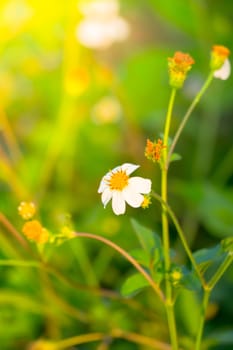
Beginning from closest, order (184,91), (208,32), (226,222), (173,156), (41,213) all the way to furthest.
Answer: (173,156) < (226,222) < (41,213) < (208,32) < (184,91)

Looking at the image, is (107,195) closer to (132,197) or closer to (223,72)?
(132,197)

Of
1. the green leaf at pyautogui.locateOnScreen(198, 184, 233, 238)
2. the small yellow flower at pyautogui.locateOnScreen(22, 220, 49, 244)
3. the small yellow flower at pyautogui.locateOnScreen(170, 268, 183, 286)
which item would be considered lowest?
the small yellow flower at pyautogui.locateOnScreen(170, 268, 183, 286)

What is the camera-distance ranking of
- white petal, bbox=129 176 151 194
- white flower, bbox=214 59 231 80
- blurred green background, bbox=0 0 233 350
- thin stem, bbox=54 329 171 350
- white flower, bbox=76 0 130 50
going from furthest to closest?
white flower, bbox=76 0 130 50 → blurred green background, bbox=0 0 233 350 → thin stem, bbox=54 329 171 350 → white flower, bbox=214 59 231 80 → white petal, bbox=129 176 151 194

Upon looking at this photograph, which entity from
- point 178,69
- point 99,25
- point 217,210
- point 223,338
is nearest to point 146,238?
point 178,69

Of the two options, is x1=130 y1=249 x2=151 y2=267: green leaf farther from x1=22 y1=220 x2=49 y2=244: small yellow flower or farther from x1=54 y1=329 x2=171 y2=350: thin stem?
x1=54 y1=329 x2=171 y2=350: thin stem

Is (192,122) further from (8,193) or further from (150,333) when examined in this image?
(150,333)

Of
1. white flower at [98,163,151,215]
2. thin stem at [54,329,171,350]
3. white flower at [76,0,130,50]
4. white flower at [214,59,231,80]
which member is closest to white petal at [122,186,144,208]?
white flower at [98,163,151,215]

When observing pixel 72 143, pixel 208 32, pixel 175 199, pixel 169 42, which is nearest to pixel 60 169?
pixel 72 143

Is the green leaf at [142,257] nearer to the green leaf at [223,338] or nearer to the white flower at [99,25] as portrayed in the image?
the green leaf at [223,338]

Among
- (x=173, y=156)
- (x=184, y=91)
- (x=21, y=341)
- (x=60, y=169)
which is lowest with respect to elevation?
(x=173, y=156)
